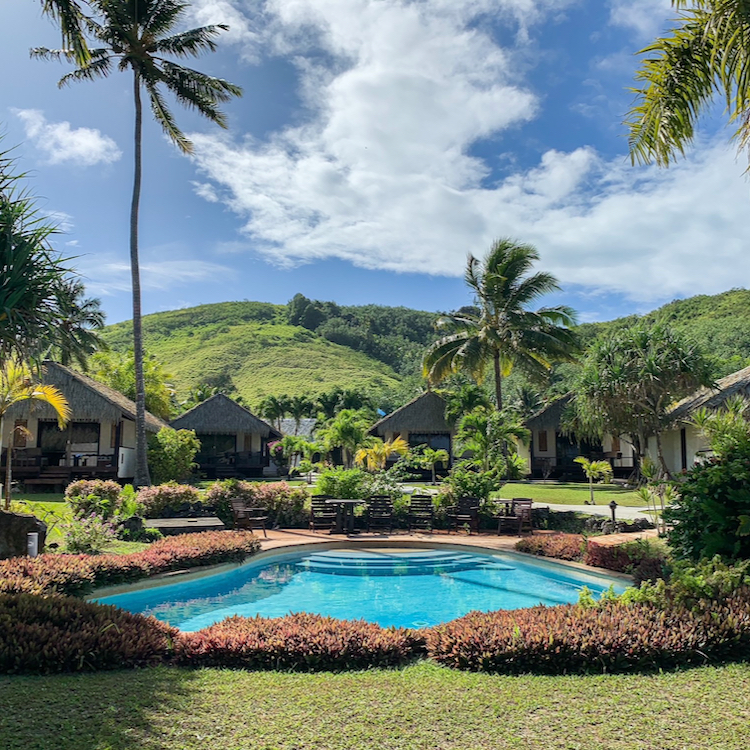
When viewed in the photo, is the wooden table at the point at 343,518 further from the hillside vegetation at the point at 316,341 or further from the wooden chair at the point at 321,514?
the hillside vegetation at the point at 316,341

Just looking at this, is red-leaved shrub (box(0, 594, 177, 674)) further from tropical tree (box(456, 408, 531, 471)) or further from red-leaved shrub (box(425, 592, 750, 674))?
tropical tree (box(456, 408, 531, 471))

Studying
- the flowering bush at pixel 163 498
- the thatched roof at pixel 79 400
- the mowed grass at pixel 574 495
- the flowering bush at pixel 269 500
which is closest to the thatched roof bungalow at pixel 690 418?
the mowed grass at pixel 574 495

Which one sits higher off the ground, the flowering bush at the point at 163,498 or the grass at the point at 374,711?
the flowering bush at the point at 163,498

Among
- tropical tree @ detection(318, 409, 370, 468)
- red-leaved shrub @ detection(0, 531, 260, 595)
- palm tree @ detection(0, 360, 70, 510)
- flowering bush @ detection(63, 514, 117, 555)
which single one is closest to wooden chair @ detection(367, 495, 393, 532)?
red-leaved shrub @ detection(0, 531, 260, 595)

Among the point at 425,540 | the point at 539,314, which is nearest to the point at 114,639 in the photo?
the point at 425,540

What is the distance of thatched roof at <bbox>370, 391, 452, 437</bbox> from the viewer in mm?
30844

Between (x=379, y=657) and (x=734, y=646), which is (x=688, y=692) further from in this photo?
(x=379, y=657)

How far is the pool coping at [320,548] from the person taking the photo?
9.24 meters

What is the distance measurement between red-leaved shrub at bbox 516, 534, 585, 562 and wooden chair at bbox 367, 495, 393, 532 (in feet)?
11.5

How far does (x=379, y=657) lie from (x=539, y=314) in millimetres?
21902

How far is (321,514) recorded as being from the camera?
14828 millimetres

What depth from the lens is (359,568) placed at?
11906 mm

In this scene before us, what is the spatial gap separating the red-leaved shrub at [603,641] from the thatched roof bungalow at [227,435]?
85.0 feet

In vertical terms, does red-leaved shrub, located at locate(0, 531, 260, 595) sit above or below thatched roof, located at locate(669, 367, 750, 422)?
below
